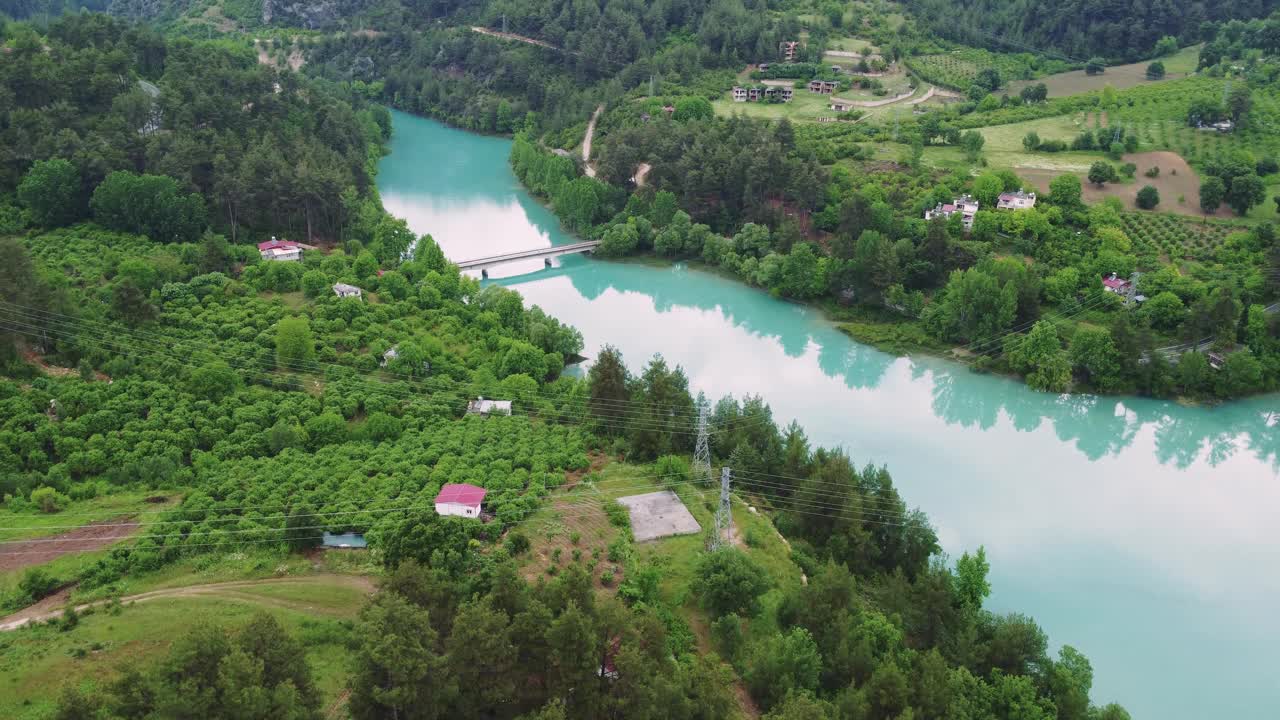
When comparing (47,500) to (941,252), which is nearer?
(47,500)

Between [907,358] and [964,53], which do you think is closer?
[907,358]

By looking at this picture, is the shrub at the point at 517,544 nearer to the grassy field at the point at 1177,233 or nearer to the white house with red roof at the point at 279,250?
the white house with red roof at the point at 279,250

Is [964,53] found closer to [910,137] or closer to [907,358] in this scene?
[910,137]

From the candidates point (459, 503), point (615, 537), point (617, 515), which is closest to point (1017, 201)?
point (617, 515)

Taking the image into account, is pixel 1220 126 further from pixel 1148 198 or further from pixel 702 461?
pixel 702 461

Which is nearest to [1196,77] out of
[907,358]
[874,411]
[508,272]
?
[907,358]

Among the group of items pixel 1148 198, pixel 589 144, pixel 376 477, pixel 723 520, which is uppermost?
pixel 1148 198

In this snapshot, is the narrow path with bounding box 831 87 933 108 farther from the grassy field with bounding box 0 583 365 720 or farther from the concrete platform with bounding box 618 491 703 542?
the grassy field with bounding box 0 583 365 720
